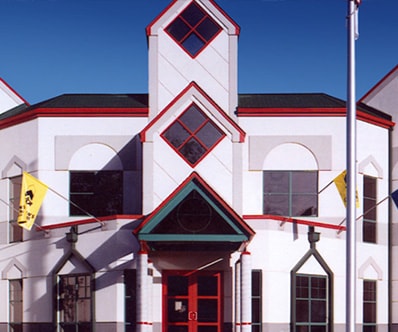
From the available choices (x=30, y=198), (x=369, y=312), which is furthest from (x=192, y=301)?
(x=369, y=312)

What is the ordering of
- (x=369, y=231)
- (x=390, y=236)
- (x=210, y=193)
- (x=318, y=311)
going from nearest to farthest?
(x=210, y=193) < (x=318, y=311) < (x=369, y=231) < (x=390, y=236)

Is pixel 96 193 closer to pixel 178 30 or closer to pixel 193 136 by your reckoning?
pixel 193 136

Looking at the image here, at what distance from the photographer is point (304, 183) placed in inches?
987

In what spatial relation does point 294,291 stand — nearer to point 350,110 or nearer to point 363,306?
point 363,306

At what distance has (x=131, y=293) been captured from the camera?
2317 centimetres

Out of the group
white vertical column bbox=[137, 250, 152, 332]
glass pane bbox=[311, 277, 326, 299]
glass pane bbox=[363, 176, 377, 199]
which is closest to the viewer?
white vertical column bbox=[137, 250, 152, 332]

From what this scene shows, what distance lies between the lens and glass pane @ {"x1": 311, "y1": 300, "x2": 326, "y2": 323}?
23828 millimetres

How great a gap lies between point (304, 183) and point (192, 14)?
674 centimetres

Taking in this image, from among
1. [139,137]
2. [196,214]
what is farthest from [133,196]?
[196,214]

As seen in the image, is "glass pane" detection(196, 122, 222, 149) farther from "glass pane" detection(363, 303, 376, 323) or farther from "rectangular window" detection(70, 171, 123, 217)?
"glass pane" detection(363, 303, 376, 323)

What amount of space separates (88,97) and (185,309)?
8.77m

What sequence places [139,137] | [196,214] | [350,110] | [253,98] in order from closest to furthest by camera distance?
[350,110] < [196,214] < [139,137] < [253,98]

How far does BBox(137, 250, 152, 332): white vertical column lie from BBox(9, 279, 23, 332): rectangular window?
5245 mm

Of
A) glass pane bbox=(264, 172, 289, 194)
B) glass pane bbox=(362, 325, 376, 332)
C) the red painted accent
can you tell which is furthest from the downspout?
the red painted accent
